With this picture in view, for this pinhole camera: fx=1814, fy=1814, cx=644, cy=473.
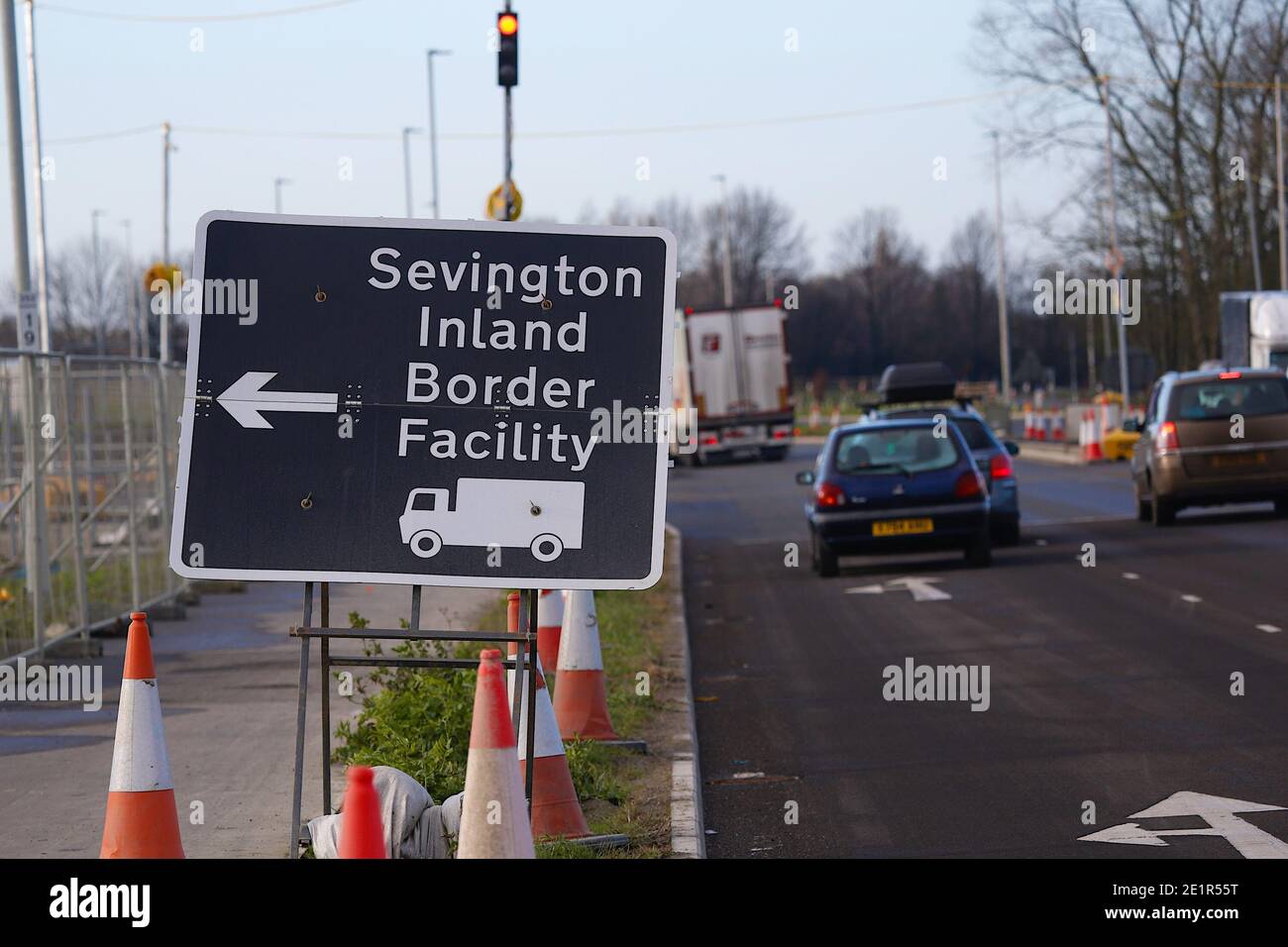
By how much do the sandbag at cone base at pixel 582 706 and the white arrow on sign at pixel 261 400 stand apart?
9.41 ft

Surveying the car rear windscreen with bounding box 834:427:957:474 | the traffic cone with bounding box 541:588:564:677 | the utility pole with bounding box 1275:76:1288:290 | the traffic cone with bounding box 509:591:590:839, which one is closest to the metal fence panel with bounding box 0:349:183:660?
the traffic cone with bounding box 541:588:564:677

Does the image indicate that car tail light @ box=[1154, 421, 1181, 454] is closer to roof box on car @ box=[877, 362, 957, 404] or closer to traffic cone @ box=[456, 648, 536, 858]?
roof box on car @ box=[877, 362, 957, 404]

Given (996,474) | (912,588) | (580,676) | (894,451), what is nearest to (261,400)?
(580,676)

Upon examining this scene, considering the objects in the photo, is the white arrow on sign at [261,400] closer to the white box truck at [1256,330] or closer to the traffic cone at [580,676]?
the traffic cone at [580,676]

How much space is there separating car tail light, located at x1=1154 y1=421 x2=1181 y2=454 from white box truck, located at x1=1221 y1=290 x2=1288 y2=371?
1014 centimetres

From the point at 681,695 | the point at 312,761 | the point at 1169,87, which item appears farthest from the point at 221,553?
the point at 1169,87

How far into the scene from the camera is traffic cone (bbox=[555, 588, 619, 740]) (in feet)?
27.9

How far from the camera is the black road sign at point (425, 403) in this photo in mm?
5906

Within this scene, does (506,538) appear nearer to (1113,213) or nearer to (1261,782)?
(1261,782)

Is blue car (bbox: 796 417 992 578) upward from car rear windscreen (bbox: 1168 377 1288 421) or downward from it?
downward

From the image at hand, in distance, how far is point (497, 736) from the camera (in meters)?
5.05

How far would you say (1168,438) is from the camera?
21.1m

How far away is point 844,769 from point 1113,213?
4310cm

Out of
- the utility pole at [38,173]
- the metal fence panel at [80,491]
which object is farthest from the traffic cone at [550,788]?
the utility pole at [38,173]
